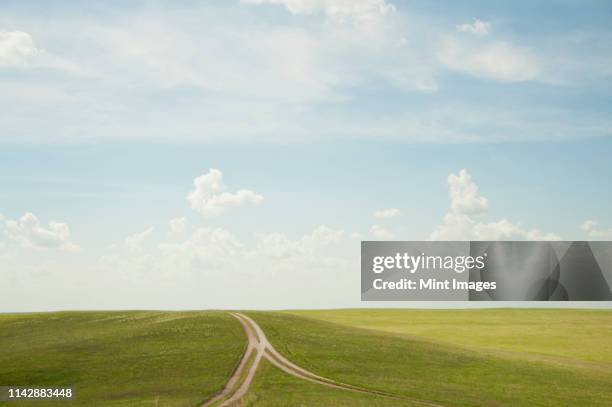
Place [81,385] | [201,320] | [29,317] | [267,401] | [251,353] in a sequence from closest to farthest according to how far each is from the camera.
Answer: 1. [267,401]
2. [81,385]
3. [251,353]
4. [201,320]
5. [29,317]

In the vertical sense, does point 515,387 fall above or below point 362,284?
below

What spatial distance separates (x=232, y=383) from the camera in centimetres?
5206

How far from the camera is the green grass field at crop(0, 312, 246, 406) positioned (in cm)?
5116

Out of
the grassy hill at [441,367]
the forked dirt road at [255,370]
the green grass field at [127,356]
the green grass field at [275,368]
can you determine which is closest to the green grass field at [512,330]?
the green grass field at [275,368]

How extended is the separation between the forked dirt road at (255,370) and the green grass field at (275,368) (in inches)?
35.9

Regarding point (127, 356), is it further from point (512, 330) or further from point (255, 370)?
point (512, 330)

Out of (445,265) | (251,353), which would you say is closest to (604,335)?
(445,265)

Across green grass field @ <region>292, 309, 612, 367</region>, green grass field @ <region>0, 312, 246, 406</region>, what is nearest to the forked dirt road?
green grass field @ <region>0, 312, 246, 406</region>

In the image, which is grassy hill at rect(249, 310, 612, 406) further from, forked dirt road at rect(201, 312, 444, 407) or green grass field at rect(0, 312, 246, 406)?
green grass field at rect(0, 312, 246, 406)

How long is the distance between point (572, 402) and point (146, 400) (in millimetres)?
39041

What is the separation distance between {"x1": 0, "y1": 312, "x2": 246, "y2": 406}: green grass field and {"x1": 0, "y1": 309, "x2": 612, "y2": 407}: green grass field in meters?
0.13

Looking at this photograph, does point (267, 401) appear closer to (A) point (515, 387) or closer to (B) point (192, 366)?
(B) point (192, 366)

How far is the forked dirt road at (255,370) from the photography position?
1882 inches

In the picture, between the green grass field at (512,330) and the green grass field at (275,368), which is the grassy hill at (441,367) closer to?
the green grass field at (275,368)
